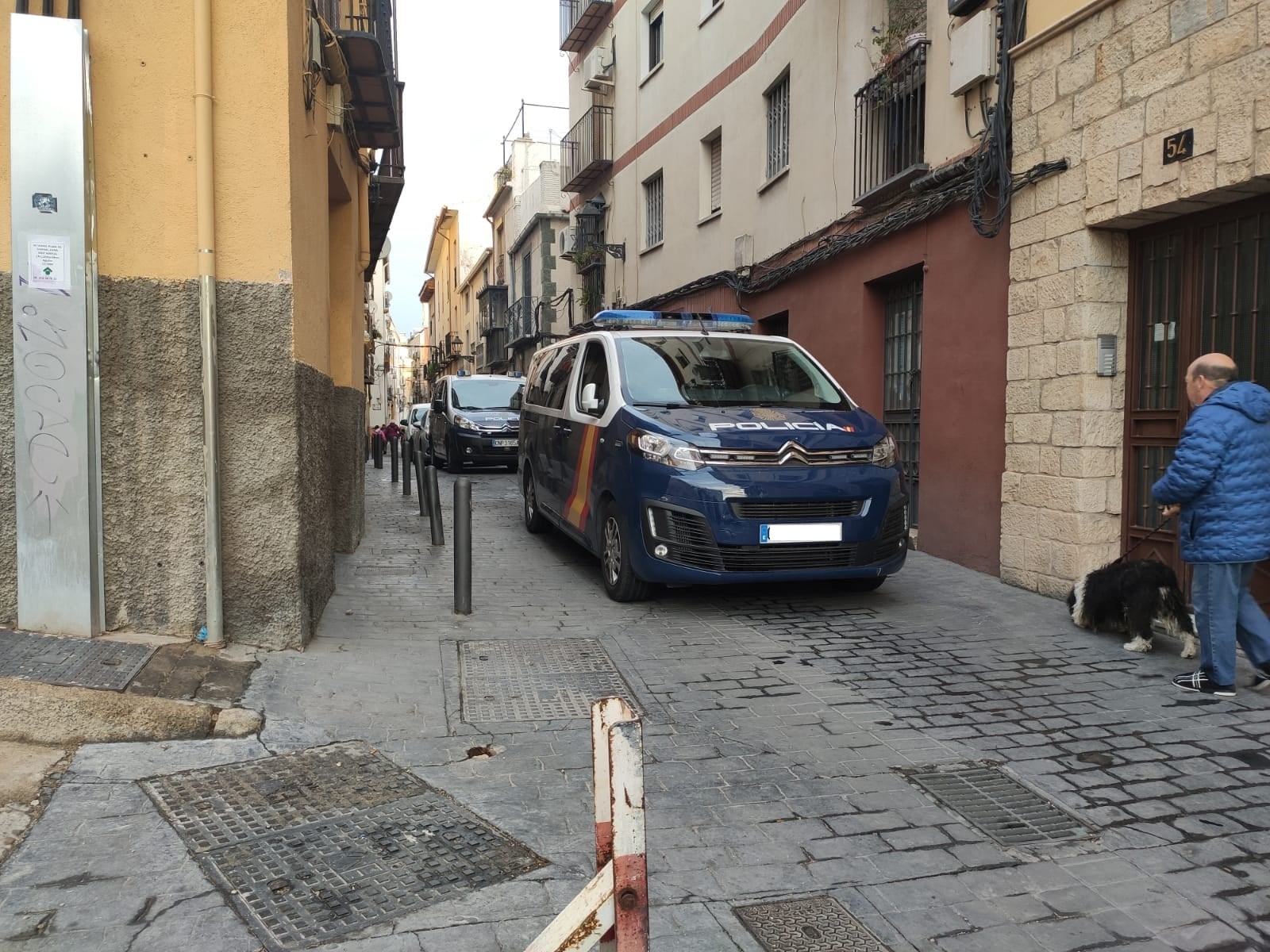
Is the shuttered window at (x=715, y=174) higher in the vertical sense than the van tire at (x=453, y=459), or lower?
higher

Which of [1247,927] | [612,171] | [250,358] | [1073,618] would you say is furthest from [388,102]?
[612,171]

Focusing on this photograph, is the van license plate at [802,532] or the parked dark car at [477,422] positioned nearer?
the van license plate at [802,532]

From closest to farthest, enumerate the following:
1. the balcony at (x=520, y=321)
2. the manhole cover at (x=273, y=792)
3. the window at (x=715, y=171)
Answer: the manhole cover at (x=273, y=792) → the window at (x=715, y=171) → the balcony at (x=520, y=321)

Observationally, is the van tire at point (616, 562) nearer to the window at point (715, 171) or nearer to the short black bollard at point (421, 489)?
the short black bollard at point (421, 489)

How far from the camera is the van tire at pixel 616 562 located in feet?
21.6

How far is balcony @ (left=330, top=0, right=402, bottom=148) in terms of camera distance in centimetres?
699

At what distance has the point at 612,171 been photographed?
19984mm

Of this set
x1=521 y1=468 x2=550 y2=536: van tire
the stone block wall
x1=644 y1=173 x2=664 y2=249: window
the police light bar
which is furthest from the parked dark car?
the stone block wall

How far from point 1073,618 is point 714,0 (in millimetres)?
11863

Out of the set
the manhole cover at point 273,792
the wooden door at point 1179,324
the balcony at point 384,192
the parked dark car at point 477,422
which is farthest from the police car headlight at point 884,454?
the parked dark car at point 477,422

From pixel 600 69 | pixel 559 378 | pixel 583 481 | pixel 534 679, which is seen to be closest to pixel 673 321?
pixel 559 378

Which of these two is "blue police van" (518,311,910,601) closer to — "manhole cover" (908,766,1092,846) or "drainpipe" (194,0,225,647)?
"manhole cover" (908,766,1092,846)

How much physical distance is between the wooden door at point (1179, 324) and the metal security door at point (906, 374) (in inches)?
96.1

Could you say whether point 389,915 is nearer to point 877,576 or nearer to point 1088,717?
point 1088,717
